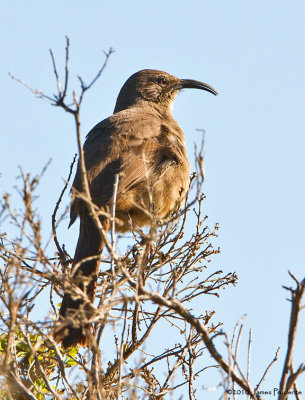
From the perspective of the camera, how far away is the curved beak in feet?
27.1

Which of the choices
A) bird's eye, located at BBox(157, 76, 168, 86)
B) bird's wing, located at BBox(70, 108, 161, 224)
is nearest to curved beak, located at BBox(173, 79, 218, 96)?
bird's eye, located at BBox(157, 76, 168, 86)

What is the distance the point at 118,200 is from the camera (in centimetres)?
579

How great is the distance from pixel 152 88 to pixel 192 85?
0.56m

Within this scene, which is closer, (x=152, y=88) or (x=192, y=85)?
(x=152, y=88)

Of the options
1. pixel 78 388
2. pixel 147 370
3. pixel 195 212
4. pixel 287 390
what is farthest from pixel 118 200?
pixel 287 390

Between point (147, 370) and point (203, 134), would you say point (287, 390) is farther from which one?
point (147, 370)

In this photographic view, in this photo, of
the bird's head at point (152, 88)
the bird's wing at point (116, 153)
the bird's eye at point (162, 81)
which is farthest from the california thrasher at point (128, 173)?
the bird's eye at point (162, 81)

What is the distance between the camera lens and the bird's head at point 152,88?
8.02 metres

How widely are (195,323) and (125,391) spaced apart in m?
1.60

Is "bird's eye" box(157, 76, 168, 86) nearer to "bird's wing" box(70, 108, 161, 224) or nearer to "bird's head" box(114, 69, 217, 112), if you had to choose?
"bird's head" box(114, 69, 217, 112)

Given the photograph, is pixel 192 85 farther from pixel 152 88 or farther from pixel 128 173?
pixel 128 173

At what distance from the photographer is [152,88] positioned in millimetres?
8094

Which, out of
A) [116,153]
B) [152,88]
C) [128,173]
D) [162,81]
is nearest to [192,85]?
[162,81]

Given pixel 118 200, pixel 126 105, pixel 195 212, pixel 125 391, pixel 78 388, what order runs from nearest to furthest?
Answer: pixel 78 388 < pixel 125 391 < pixel 195 212 < pixel 118 200 < pixel 126 105
